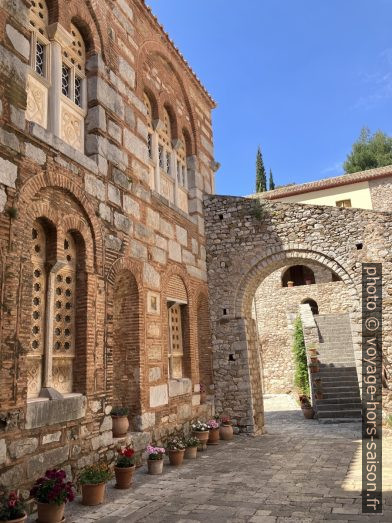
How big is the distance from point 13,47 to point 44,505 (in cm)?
517

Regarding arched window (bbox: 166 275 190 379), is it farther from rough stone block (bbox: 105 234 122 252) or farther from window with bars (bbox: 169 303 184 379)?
rough stone block (bbox: 105 234 122 252)

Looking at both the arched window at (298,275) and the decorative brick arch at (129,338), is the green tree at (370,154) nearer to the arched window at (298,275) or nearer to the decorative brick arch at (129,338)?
the arched window at (298,275)

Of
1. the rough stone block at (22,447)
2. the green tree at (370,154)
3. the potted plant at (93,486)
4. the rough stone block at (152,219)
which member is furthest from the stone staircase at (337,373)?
the green tree at (370,154)

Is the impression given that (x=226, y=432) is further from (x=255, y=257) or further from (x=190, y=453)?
(x=255, y=257)

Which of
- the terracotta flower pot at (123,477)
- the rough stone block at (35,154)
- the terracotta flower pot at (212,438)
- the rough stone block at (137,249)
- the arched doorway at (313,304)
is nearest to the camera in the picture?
the rough stone block at (35,154)

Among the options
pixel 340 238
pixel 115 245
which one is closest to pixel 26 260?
pixel 115 245

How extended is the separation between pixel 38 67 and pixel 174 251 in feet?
14.1

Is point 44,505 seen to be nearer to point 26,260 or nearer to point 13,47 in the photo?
point 26,260

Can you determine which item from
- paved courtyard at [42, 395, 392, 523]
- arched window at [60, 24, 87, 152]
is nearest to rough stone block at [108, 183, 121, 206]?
arched window at [60, 24, 87, 152]

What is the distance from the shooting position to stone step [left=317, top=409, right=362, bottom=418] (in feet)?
39.7

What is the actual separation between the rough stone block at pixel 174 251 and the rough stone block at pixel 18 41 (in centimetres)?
452

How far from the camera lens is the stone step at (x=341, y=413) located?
39.7 feet

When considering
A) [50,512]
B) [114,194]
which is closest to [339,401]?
[114,194]

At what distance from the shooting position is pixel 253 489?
5.54m
